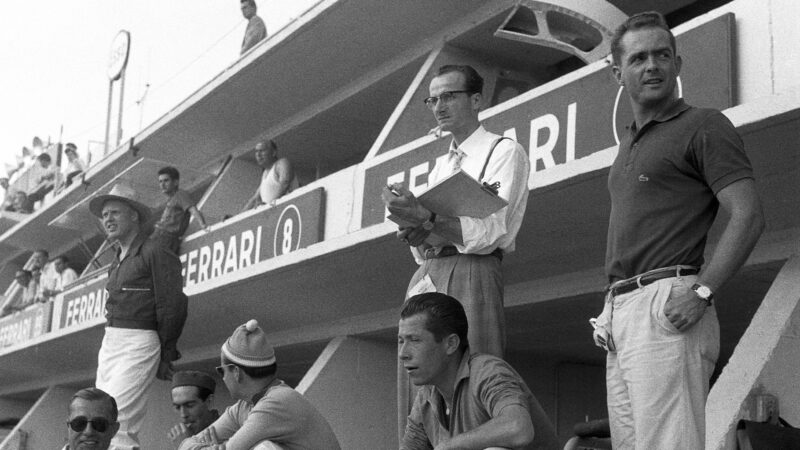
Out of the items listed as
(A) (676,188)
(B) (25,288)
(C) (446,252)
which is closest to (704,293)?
(A) (676,188)

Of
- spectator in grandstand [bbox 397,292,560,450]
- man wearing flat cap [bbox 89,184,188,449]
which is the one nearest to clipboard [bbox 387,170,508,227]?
spectator in grandstand [bbox 397,292,560,450]

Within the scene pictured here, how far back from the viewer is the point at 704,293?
269 centimetres

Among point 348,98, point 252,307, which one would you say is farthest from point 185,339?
point 348,98

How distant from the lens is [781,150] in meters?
4.20

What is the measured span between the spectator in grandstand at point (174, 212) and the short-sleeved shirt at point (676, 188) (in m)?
6.48

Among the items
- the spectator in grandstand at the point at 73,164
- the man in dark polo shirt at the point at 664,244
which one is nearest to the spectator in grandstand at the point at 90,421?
the man in dark polo shirt at the point at 664,244

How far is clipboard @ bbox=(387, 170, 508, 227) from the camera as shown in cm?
341

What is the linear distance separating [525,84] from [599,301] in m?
2.64

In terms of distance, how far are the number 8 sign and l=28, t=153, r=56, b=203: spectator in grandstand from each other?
13969 mm

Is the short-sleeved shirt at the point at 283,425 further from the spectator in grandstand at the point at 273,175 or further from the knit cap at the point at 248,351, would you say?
the spectator in grandstand at the point at 273,175

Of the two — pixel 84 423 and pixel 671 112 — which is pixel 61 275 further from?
pixel 671 112

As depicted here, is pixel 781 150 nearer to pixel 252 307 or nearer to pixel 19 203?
pixel 252 307

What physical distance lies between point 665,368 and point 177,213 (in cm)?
701

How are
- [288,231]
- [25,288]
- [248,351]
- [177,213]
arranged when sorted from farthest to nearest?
1. [25,288]
2. [177,213]
3. [288,231]
4. [248,351]
